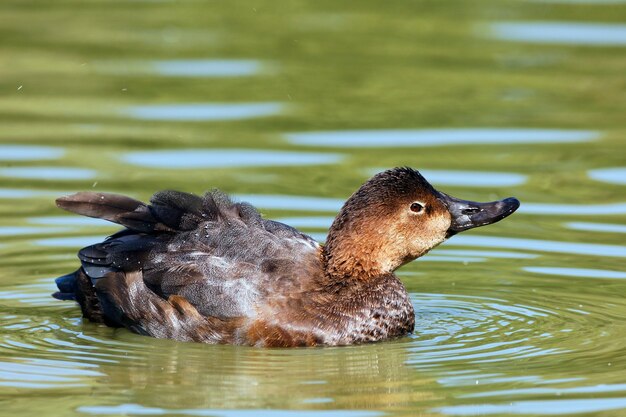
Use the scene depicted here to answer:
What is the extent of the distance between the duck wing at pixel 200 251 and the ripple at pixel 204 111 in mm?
4740

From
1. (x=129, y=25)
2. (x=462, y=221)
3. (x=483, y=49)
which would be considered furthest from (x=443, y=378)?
(x=129, y=25)

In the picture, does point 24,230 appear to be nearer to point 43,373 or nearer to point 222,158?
point 222,158

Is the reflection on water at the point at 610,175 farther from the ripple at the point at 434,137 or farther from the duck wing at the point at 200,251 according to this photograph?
the duck wing at the point at 200,251

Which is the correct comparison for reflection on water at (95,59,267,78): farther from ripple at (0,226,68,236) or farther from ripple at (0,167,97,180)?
ripple at (0,226,68,236)

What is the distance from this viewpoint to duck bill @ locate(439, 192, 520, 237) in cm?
903

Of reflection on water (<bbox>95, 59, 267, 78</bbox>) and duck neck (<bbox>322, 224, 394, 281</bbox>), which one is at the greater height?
reflection on water (<bbox>95, 59, 267, 78</bbox>)

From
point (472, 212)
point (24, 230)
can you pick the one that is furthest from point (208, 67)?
point (472, 212)

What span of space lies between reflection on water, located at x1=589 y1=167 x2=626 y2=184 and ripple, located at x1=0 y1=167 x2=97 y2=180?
4225 millimetres

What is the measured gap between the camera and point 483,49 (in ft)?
50.5

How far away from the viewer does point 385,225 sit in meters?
8.81

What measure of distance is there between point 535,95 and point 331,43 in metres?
2.54

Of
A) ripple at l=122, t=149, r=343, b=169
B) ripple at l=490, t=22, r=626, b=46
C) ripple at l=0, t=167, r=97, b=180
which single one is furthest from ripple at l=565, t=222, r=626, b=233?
ripple at l=490, t=22, r=626, b=46

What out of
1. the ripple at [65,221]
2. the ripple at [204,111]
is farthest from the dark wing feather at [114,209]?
the ripple at [204,111]

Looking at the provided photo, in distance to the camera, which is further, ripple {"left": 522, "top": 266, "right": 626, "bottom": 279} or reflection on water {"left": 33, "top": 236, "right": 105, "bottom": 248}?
reflection on water {"left": 33, "top": 236, "right": 105, "bottom": 248}
